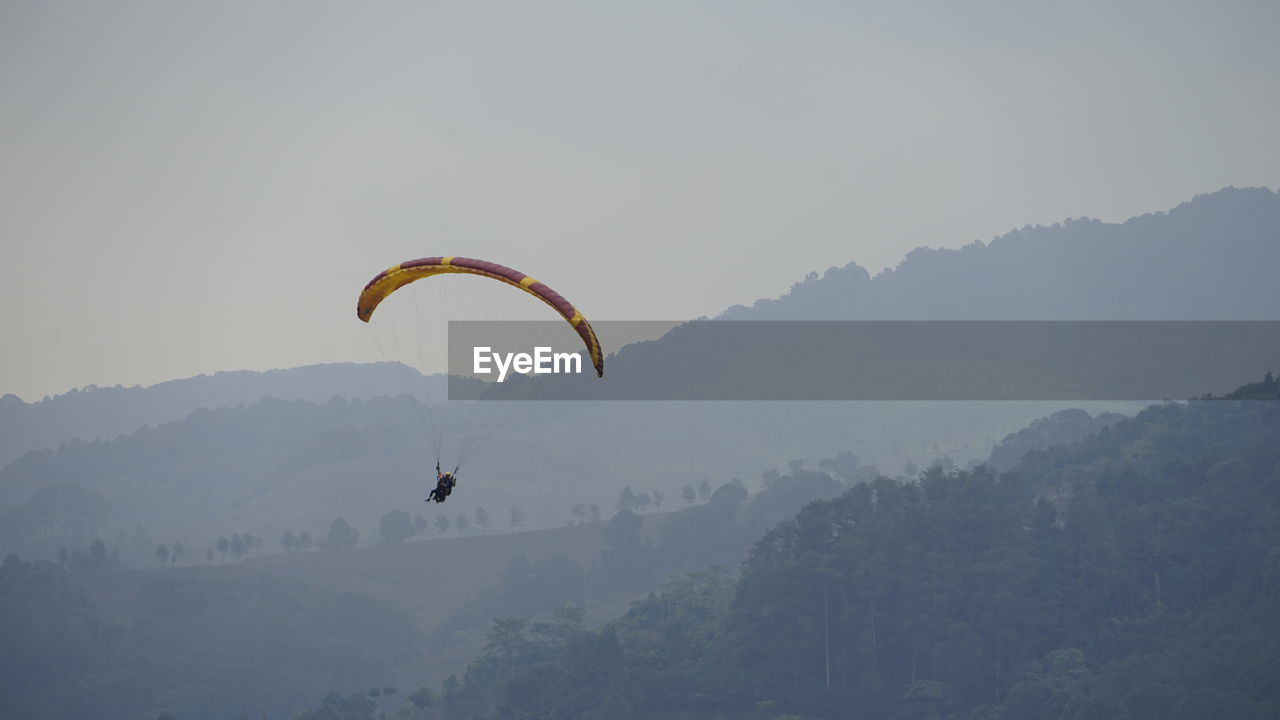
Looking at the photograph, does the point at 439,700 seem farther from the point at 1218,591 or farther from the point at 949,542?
the point at 1218,591

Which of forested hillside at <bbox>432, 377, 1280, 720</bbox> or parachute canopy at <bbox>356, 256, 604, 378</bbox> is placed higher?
parachute canopy at <bbox>356, 256, 604, 378</bbox>

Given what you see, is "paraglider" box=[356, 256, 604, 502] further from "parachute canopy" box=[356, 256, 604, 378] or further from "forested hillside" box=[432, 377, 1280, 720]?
"forested hillside" box=[432, 377, 1280, 720]

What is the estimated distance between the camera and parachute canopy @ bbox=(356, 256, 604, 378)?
120ft

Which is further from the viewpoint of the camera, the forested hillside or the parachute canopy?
the forested hillside

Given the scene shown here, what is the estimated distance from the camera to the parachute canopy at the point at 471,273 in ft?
120

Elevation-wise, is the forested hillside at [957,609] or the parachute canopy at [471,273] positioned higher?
the parachute canopy at [471,273]

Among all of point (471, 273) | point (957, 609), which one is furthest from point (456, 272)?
point (957, 609)

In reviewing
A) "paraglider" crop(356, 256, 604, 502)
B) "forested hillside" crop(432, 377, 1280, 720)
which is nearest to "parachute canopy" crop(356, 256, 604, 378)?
"paraglider" crop(356, 256, 604, 502)

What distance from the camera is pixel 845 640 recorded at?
11281 centimetres

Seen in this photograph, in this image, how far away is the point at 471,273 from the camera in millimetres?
37875

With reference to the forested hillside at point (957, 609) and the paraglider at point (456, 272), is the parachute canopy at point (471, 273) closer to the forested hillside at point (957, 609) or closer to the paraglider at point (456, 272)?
the paraglider at point (456, 272)

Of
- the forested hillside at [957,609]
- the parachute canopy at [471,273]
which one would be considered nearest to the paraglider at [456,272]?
the parachute canopy at [471,273]

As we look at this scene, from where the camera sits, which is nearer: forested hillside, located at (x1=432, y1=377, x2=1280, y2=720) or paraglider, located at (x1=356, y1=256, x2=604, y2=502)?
paraglider, located at (x1=356, y1=256, x2=604, y2=502)

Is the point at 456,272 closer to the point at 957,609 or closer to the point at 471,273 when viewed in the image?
the point at 471,273
